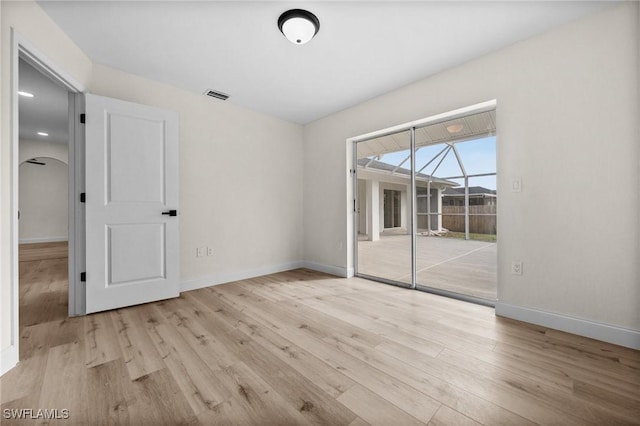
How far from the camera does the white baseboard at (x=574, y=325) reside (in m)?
1.85

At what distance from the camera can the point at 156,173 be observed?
112 inches

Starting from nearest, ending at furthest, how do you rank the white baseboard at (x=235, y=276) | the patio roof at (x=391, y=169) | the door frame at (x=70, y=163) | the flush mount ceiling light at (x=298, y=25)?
the door frame at (x=70, y=163) → the flush mount ceiling light at (x=298, y=25) → the white baseboard at (x=235, y=276) → the patio roof at (x=391, y=169)

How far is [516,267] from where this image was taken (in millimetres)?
2359

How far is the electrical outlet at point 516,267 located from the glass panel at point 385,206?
1.30 metres

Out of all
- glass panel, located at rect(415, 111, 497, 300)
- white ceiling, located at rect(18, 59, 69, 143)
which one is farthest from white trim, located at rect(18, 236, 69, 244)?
glass panel, located at rect(415, 111, 497, 300)

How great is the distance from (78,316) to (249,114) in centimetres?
316

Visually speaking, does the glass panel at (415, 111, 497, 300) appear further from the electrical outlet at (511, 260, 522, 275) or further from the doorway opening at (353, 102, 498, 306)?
the electrical outlet at (511, 260, 522, 275)

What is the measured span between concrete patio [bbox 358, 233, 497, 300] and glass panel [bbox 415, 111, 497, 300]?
0.5 inches

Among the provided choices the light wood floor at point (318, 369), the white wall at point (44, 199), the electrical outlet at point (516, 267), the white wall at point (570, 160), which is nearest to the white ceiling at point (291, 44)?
the white wall at point (570, 160)

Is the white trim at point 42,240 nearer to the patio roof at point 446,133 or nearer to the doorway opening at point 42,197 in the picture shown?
the doorway opening at point 42,197

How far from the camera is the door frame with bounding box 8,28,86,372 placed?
1.65 metres

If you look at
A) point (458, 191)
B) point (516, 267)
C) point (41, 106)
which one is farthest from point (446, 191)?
point (41, 106)

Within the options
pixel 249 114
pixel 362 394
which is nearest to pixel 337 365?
pixel 362 394

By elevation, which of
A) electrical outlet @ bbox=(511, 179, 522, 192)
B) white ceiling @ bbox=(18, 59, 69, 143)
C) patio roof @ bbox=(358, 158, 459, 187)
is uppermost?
white ceiling @ bbox=(18, 59, 69, 143)
